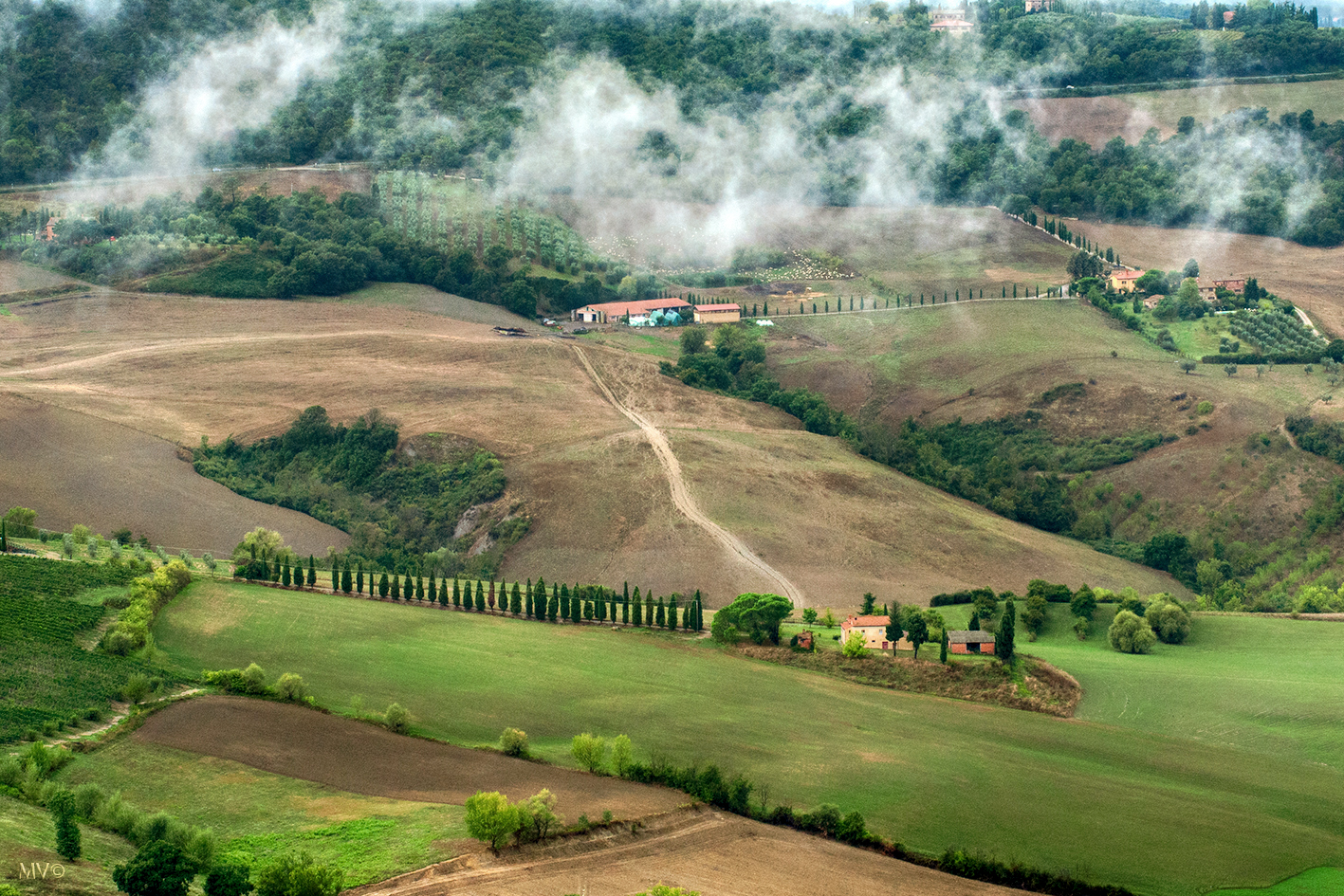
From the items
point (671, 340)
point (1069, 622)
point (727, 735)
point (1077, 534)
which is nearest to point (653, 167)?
point (671, 340)

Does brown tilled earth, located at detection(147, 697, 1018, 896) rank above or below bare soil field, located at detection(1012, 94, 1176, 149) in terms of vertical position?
below

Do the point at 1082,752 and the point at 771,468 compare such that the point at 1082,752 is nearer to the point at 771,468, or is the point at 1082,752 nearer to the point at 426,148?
the point at 771,468

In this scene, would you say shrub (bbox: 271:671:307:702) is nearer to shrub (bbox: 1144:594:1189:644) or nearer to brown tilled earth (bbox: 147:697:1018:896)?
brown tilled earth (bbox: 147:697:1018:896)

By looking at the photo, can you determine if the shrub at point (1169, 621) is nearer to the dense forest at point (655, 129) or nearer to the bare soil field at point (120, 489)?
the bare soil field at point (120, 489)

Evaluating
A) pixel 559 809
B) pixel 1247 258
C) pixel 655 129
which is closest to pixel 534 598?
pixel 559 809

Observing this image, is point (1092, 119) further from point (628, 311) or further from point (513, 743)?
point (513, 743)

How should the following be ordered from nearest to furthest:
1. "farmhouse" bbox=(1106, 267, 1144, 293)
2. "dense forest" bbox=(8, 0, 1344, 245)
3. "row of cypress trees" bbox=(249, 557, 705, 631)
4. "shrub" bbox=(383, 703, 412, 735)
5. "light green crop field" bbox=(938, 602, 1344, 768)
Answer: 1. "shrub" bbox=(383, 703, 412, 735)
2. "light green crop field" bbox=(938, 602, 1344, 768)
3. "row of cypress trees" bbox=(249, 557, 705, 631)
4. "farmhouse" bbox=(1106, 267, 1144, 293)
5. "dense forest" bbox=(8, 0, 1344, 245)

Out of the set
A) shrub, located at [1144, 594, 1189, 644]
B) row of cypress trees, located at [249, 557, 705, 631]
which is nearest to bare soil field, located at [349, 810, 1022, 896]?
row of cypress trees, located at [249, 557, 705, 631]

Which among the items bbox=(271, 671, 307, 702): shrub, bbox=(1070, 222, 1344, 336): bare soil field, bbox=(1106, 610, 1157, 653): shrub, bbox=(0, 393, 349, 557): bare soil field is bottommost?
bbox=(271, 671, 307, 702): shrub

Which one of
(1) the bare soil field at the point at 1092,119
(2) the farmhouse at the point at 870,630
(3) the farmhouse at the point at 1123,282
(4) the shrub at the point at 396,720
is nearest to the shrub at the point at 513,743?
(4) the shrub at the point at 396,720
